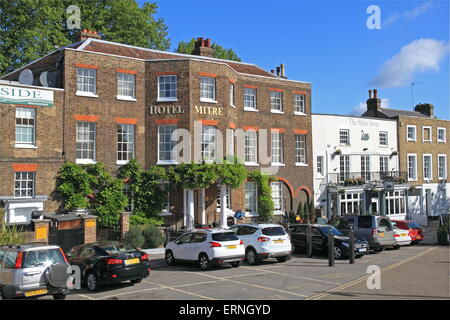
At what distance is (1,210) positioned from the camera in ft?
69.6

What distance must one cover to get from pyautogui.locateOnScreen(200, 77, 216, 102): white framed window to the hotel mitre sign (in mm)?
8616

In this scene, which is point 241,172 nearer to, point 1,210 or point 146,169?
point 146,169

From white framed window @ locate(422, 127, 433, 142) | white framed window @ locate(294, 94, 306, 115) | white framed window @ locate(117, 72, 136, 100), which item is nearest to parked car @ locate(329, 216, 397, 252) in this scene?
white framed window @ locate(294, 94, 306, 115)

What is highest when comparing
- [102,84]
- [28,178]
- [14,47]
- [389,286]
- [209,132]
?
[14,47]

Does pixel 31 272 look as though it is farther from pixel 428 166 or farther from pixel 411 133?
pixel 428 166

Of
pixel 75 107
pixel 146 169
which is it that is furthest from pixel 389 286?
pixel 75 107

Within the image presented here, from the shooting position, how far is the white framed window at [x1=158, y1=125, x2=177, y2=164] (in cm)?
2709

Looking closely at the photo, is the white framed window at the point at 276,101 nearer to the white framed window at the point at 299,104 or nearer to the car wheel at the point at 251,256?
the white framed window at the point at 299,104

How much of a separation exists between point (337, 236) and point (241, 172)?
28.9 ft

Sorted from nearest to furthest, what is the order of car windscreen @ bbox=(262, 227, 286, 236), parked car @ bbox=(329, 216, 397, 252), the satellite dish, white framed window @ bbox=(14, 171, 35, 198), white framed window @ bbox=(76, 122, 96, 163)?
car windscreen @ bbox=(262, 227, 286, 236) < parked car @ bbox=(329, 216, 397, 252) < white framed window @ bbox=(14, 171, 35, 198) < the satellite dish < white framed window @ bbox=(76, 122, 96, 163)

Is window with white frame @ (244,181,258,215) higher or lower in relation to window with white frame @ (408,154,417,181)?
lower

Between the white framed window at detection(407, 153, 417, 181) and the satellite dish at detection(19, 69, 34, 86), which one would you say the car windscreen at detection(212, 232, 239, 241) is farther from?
the white framed window at detection(407, 153, 417, 181)

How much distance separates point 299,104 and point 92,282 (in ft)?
78.6

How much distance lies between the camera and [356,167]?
38.3 meters
